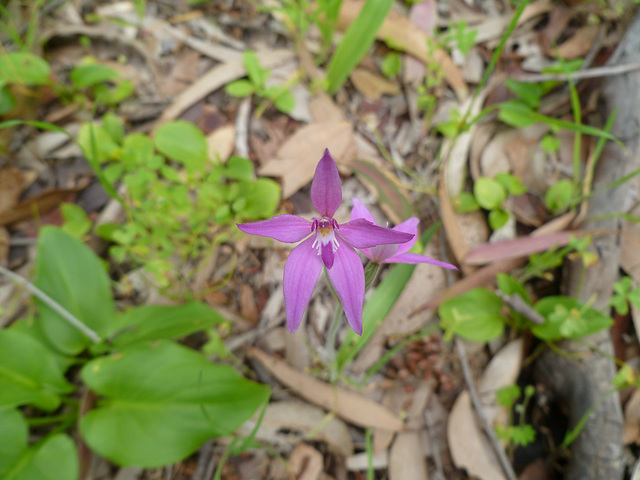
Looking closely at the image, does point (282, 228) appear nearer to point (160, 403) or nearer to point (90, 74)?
point (160, 403)

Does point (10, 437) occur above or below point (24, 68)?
below

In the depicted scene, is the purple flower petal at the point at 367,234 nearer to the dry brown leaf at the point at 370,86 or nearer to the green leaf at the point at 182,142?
the green leaf at the point at 182,142

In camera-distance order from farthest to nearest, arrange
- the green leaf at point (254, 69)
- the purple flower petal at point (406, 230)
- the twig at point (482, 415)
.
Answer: the green leaf at point (254, 69)
the twig at point (482, 415)
the purple flower petal at point (406, 230)

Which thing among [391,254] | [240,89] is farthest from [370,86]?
[391,254]

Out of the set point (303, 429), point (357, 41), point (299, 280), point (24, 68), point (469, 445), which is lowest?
point (303, 429)

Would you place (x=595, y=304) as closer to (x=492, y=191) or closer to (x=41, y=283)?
(x=492, y=191)

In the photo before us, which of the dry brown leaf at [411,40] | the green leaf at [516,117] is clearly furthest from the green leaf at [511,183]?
the dry brown leaf at [411,40]
